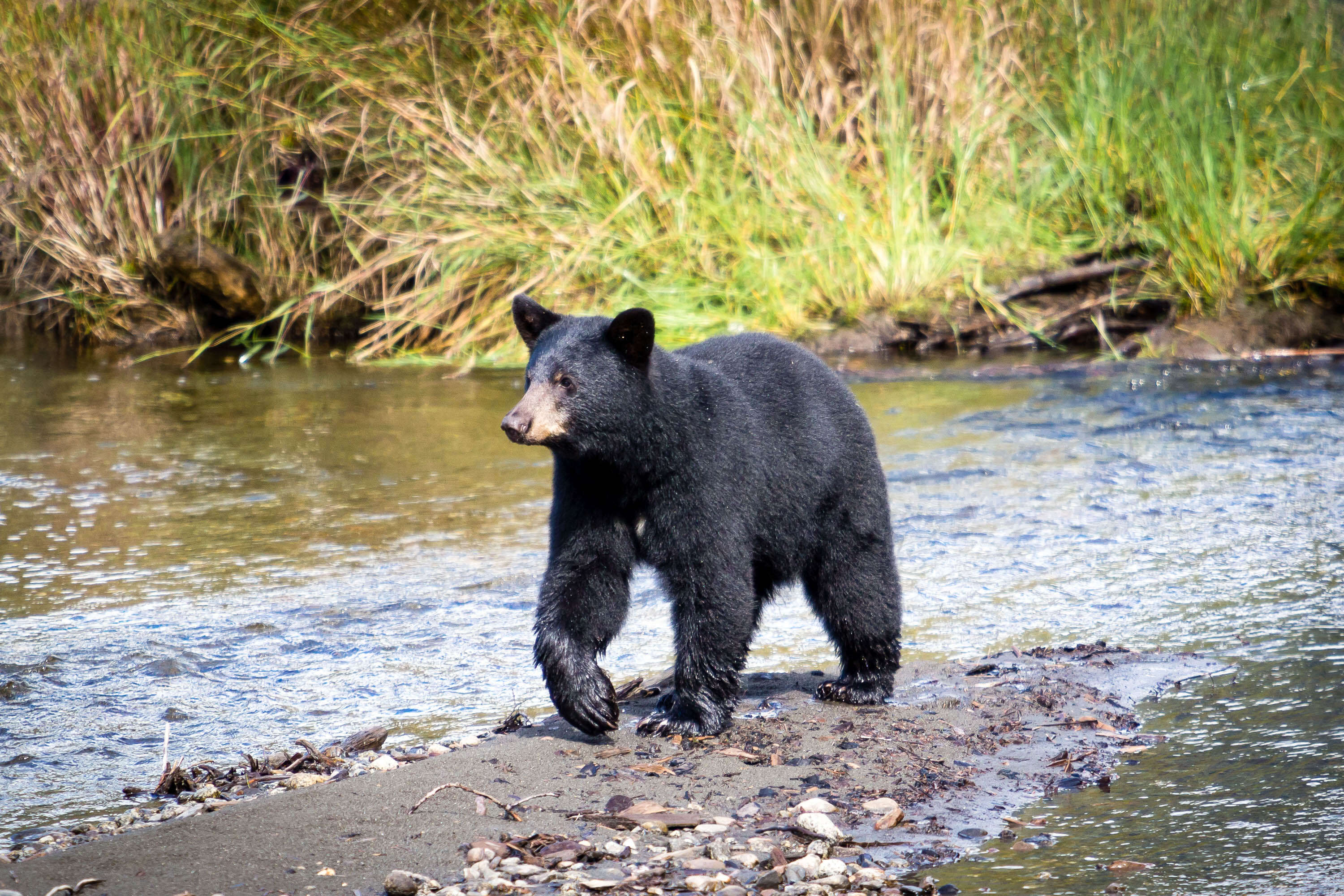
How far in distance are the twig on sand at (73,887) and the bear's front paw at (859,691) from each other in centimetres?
192

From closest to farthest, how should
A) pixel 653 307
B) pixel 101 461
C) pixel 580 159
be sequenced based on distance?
pixel 101 461
pixel 653 307
pixel 580 159

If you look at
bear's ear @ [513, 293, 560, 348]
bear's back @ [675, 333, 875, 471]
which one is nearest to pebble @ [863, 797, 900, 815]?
bear's back @ [675, 333, 875, 471]

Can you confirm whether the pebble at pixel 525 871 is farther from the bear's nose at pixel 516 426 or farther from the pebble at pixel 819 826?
the bear's nose at pixel 516 426

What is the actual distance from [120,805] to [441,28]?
8538 millimetres

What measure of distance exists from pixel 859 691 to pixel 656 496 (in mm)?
861

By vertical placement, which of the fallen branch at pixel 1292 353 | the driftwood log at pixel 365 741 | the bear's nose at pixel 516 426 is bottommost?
the driftwood log at pixel 365 741

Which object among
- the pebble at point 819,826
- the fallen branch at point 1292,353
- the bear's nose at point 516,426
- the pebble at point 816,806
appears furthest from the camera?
the fallen branch at point 1292,353

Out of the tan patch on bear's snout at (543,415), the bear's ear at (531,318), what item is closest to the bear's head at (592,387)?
the tan patch on bear's snout at (543,415)

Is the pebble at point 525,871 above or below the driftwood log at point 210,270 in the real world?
below

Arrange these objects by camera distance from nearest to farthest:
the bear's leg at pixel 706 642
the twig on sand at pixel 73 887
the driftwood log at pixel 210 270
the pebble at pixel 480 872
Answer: the twig on sand at pixel 73 887
the pebble at pixel 480 872
the bear's leg at pixel 706 642
the driftwood log at pixel 210 270

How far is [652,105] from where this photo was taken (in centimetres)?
951

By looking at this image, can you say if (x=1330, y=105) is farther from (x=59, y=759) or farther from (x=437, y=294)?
(x=59, y=759)

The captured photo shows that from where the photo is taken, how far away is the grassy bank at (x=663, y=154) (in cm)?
912

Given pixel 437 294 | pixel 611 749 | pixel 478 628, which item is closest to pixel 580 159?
pixel 437 294
